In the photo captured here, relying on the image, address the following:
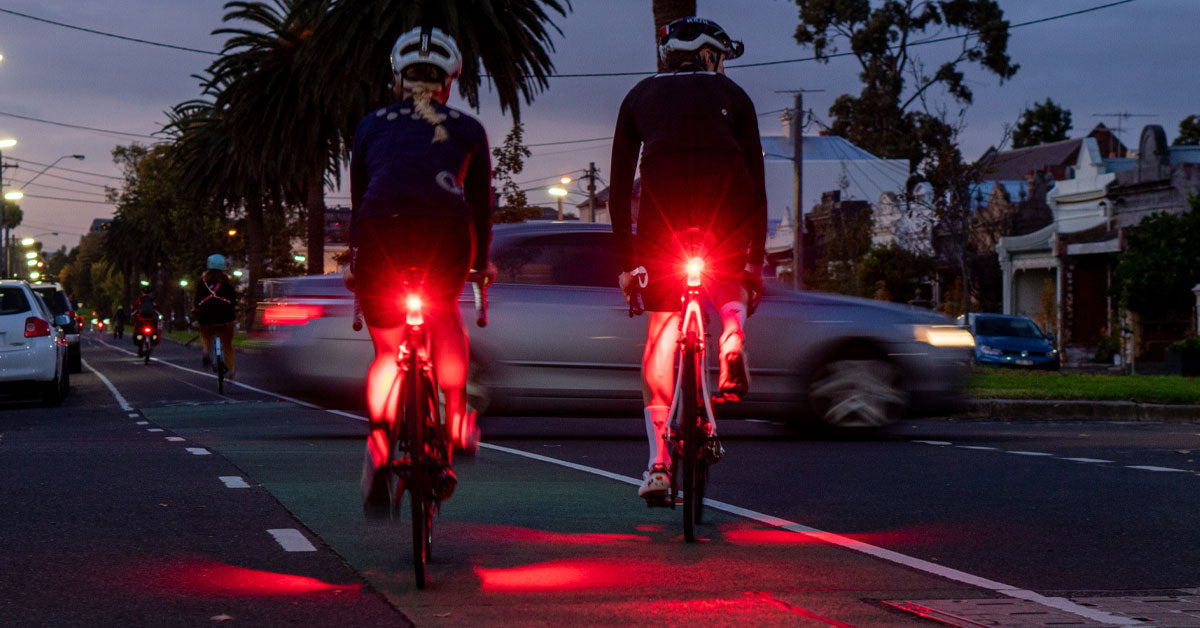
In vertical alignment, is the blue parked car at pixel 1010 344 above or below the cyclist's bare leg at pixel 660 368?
A: above

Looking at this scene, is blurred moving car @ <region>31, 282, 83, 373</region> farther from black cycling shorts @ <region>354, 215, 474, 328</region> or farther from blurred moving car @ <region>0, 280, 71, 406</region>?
black cycling shorts @ <region>354, 215, 474, 328</region>

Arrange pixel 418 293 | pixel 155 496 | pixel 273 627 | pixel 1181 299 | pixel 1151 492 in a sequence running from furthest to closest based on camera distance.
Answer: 1. pixel 1181 299
2. pixel 1151 492
3. pixel 155 496
4. pixel 418 293
5. pixel 273 627

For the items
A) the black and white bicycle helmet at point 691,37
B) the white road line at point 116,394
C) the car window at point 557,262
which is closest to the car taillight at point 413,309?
the black and white bicycle helmet at point 691,37

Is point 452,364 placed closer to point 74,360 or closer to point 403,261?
point 403,261

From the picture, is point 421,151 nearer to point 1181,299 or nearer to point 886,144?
point 1181,299

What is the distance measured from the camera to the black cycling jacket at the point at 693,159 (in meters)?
5.91

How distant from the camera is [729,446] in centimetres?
1087

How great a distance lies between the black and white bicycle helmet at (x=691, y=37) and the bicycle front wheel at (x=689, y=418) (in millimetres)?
1155

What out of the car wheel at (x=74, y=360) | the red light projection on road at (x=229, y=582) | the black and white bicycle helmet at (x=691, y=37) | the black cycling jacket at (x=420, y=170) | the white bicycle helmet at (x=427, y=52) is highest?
the black and white bicycle helmet at (x=691, y=37)

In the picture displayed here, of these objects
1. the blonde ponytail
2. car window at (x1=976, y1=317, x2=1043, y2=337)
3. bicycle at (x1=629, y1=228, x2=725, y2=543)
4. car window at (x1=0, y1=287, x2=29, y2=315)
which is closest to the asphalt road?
bicycle at (x1=629, y1=228, x2=725, y2=543)

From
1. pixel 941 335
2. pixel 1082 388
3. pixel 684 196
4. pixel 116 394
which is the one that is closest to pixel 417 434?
pixel 684 196

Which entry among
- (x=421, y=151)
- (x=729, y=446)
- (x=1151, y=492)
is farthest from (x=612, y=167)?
(x=729, y=446)

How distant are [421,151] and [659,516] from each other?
7.56ft

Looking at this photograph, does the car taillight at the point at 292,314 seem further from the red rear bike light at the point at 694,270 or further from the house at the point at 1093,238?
the house at the point at 1093,238
